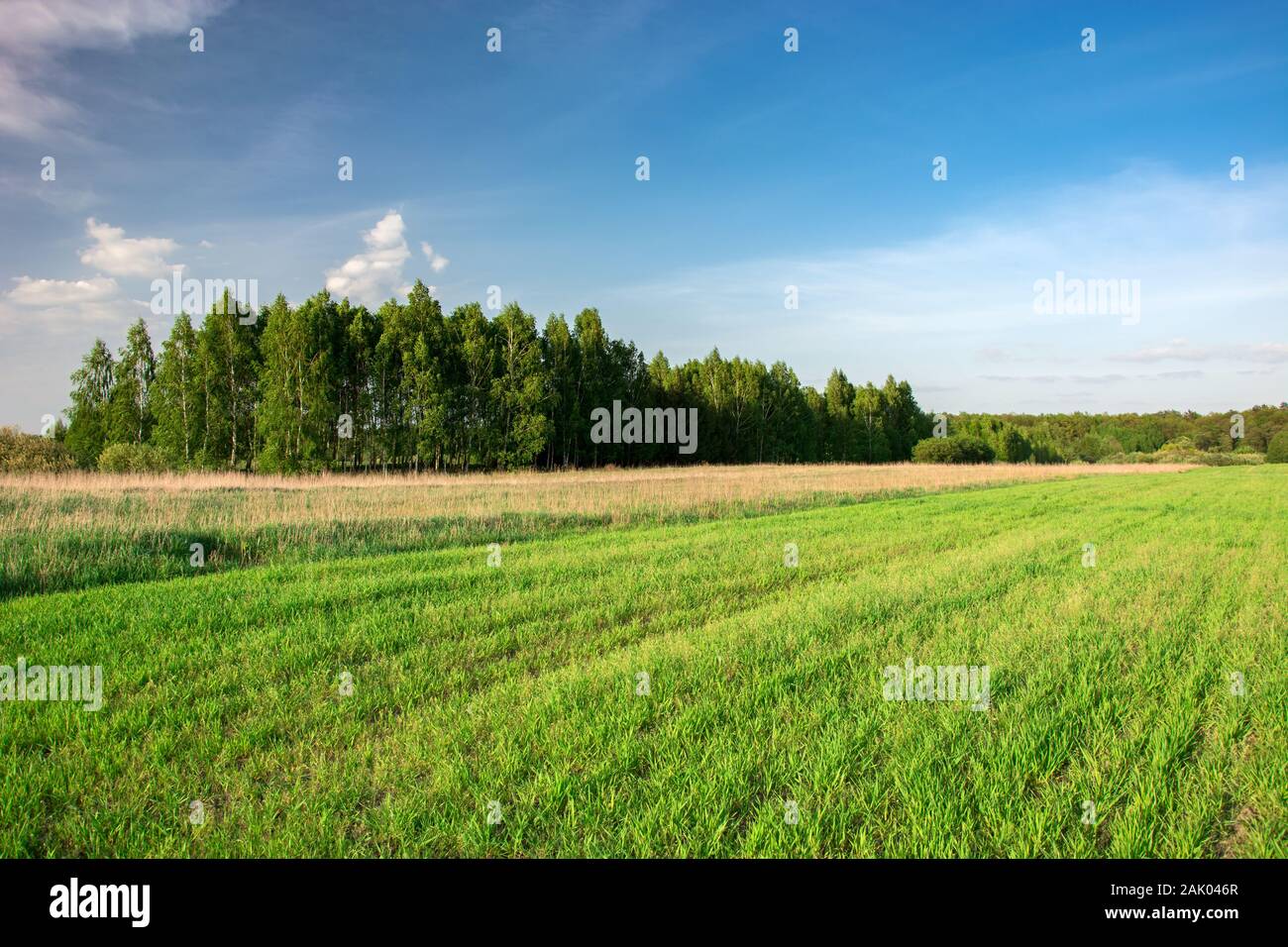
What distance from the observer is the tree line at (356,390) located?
39.6m

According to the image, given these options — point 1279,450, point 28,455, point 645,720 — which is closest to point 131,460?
point 28,455

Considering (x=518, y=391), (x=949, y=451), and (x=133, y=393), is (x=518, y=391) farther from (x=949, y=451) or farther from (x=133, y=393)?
(x=949, y=451)

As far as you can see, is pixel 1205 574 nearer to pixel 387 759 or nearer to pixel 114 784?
pixel 387 759

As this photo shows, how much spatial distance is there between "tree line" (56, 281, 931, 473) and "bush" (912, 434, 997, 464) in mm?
41166

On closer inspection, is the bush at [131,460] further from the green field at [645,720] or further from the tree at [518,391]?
the green field at [645,720]

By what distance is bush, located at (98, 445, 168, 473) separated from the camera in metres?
29.9

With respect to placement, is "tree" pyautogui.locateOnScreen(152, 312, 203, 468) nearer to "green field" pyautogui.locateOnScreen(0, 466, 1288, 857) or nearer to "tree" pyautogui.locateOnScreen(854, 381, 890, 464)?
"green field" pyautogui.locateOnScreen(0, 466, 1288, 857)

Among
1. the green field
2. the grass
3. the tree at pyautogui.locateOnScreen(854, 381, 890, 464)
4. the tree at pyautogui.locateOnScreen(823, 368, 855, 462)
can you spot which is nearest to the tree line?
the grass

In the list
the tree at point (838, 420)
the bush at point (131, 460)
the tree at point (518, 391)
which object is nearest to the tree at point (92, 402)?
the bush at point (131, 460)

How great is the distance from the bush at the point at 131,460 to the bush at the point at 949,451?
7085 centimetres

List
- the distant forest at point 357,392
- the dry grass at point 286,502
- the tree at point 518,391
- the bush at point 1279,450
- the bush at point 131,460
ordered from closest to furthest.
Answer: the dry grass at point 286,502
the bush at point 131,460
the distant forest at point 357,392
the tree at point 518,391
the bush at point 1279,450

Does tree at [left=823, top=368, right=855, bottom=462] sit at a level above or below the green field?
above
